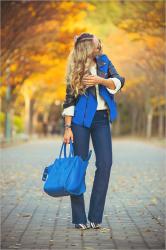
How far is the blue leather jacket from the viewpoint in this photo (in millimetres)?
7016

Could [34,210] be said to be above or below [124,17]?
below

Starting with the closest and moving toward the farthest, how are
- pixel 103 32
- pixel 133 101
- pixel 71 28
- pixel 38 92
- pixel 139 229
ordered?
pixel 139 229 → pixel 71 28 → pixel 103 32 → pixel 38 92 → pixel 133 101

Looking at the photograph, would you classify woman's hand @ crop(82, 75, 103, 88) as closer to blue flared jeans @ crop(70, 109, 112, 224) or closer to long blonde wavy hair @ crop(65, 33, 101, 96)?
long blonde wavy hair @ crop(65, 33, 101, 96)

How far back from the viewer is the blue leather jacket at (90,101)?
7.02 metres

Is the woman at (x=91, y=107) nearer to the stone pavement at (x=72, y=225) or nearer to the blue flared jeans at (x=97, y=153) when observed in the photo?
the blue flared jeans at (x=97, y=153)

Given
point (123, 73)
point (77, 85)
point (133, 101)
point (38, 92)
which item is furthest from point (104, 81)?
point (133, 101)

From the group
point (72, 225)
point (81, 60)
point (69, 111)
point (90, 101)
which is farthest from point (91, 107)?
point (72, 225)

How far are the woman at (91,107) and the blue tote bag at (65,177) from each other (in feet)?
0.64

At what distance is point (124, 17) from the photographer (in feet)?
95.2

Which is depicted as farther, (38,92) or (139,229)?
(38,92)

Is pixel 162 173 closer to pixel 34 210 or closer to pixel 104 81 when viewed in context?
pixel 34 210

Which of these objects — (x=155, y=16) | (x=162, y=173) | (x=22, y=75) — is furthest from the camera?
(x=22, y=75)

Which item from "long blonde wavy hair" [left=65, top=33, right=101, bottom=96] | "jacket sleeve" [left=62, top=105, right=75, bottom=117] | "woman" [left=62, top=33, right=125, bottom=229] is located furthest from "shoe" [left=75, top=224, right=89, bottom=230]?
"long blonde wavy hair" [left=65, top=33, right=101, bottom=96]

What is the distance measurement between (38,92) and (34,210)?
153 ft
